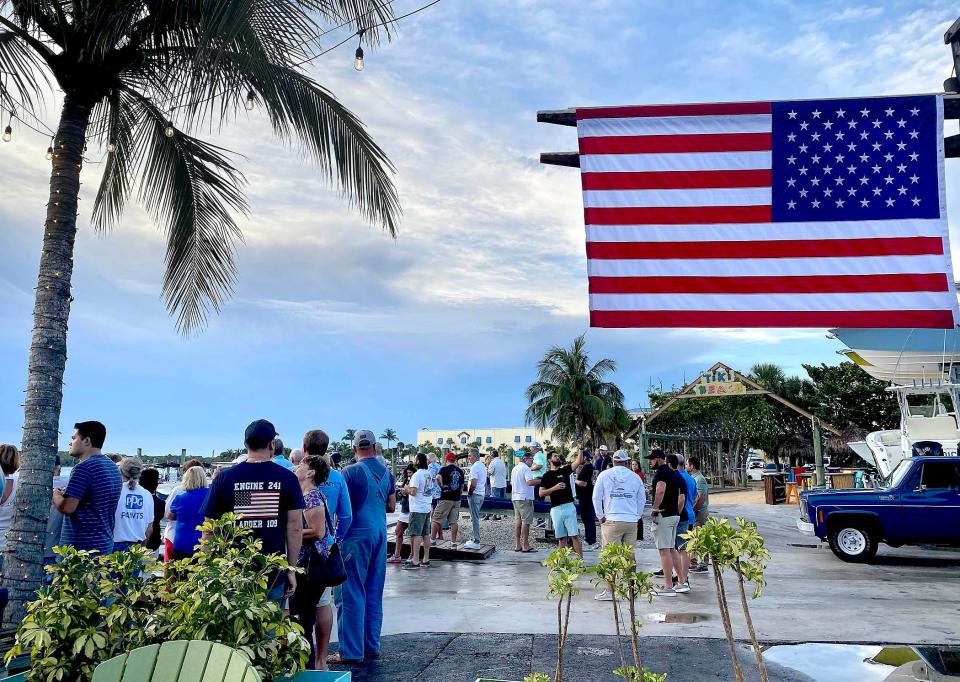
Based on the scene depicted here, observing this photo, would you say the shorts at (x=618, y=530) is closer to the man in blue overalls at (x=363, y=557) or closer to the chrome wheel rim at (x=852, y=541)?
the man in blue overalls at (x=363, y=557)

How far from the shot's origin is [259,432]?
4.45 m

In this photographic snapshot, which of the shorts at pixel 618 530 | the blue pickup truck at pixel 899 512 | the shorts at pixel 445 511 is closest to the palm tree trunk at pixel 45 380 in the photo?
the shorts at pixel 618 530

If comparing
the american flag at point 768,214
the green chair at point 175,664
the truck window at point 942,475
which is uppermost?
the american flag at point 768,214

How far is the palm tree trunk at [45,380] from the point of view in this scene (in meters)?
5.55

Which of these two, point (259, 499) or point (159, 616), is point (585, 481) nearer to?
point (259, 499)

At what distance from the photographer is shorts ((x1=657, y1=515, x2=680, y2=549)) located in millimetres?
9148

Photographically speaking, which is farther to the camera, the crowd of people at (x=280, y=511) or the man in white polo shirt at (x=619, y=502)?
the man in white polo shirt at (x=619, y=502)

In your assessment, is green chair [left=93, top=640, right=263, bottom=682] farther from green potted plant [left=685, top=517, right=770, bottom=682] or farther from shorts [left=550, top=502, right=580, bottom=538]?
shorts [left=550, top=502, right=580, bottom=538]

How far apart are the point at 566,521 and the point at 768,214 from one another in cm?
732

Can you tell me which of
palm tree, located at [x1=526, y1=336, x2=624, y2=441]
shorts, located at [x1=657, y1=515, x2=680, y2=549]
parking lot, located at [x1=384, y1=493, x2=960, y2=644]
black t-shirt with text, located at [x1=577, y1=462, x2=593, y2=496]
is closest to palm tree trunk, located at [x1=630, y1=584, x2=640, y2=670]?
parking lot, located at [x1=384, y1=493, x2=960, y2=644]

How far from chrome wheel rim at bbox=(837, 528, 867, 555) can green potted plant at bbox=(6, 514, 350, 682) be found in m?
11.7

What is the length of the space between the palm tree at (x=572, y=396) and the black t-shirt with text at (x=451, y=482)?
95.0 feet

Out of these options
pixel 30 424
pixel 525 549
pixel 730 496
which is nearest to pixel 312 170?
pixel 30 424

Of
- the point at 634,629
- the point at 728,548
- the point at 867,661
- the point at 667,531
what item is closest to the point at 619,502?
the point at 667,531
